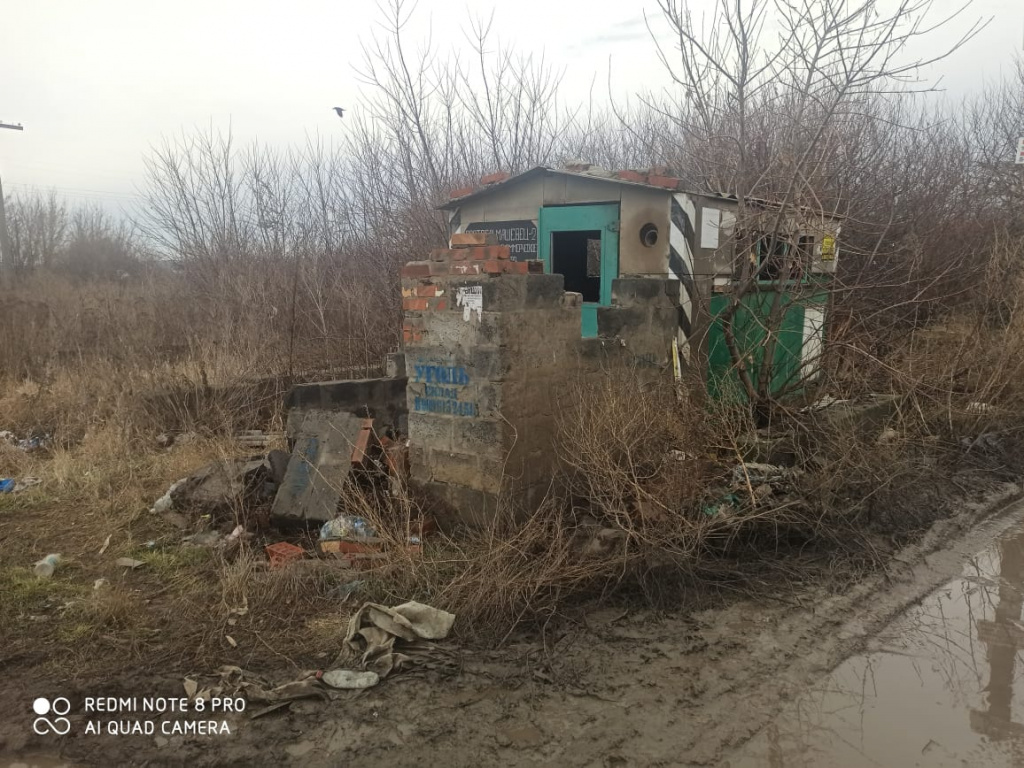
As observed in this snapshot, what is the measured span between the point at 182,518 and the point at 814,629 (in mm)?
4104

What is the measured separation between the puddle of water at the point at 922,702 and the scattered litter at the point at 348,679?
1.46 m

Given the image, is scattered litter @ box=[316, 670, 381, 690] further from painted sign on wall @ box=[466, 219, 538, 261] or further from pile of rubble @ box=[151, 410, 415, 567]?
painted sign on wall @ box=[466, 219, 538, 261]

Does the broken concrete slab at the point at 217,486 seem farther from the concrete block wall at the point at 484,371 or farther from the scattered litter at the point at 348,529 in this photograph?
the concrete block wall at the point at 484,371

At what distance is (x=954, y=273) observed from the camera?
31.9ft

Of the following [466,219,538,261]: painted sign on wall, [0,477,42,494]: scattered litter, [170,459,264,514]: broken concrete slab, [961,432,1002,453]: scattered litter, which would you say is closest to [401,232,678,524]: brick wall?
[170,459,264,514]: broken concrete slab

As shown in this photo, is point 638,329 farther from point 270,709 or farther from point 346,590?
point 270,709

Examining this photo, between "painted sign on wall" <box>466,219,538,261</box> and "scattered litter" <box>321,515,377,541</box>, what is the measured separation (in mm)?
3151

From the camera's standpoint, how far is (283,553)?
13.7 feet

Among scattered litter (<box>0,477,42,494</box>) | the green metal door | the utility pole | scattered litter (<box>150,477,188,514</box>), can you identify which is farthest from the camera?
the utility pole

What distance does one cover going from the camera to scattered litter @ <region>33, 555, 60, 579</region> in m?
4.10

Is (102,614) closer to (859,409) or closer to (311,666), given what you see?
(311,666)

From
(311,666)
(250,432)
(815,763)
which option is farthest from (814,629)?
(250,432)

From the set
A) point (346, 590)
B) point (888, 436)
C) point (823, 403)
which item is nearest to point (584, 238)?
point (823, 403)

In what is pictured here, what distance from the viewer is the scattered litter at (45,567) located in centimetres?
410
